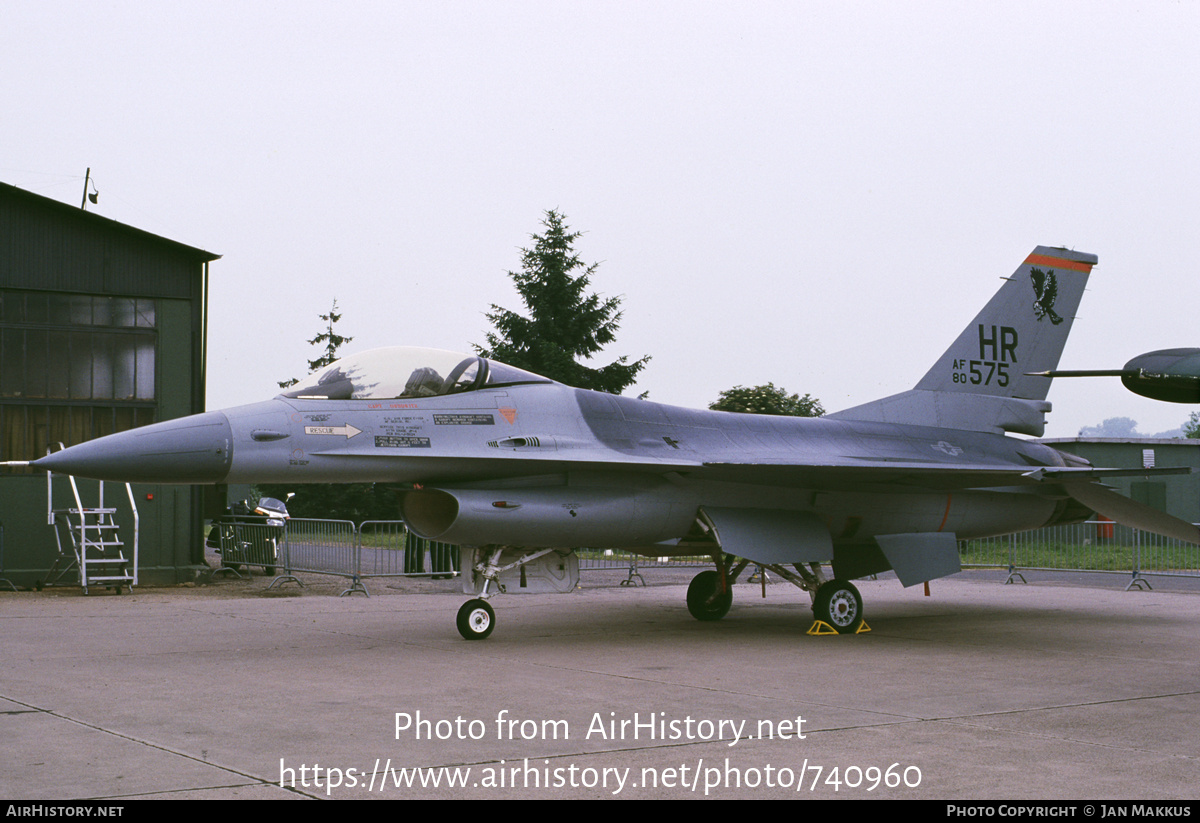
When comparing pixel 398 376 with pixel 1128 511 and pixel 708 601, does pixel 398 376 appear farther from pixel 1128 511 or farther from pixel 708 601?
pixel 1128 511

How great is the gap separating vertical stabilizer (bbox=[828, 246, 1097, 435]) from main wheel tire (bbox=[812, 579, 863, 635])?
2609mm

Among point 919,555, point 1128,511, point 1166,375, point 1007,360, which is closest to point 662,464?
point 919,555

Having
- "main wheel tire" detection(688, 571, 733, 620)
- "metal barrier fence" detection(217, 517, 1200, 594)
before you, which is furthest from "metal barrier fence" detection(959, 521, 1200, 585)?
"main wheel tire" detection(688, 571, 733, 620)

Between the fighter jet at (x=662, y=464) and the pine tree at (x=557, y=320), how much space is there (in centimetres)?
2572

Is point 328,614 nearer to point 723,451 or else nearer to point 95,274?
point 723,451

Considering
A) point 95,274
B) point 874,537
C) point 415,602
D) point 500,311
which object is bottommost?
point 415,602

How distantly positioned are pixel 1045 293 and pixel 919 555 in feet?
13.7

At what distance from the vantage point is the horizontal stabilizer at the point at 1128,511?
36.7 ft

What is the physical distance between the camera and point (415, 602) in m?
14.2

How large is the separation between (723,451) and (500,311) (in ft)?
103

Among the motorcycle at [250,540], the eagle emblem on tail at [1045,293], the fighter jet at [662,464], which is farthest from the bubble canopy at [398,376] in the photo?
the motorcycle at [250,540]

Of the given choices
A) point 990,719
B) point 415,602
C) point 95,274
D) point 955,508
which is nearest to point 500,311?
point 95,274

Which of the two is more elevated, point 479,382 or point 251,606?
Result: point 479,382

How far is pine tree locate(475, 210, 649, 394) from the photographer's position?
39312 millimetres
